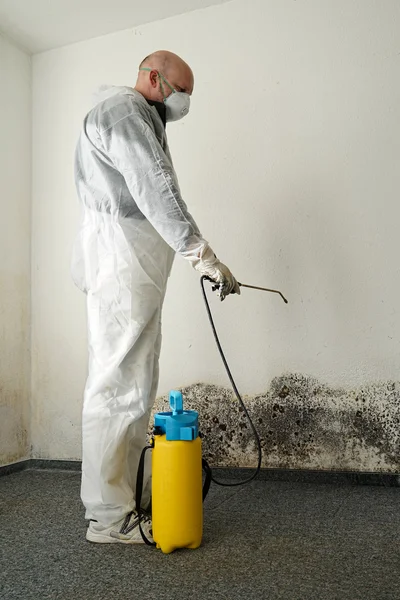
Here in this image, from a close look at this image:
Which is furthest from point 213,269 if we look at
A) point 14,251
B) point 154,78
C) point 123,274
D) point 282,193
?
point 14,251

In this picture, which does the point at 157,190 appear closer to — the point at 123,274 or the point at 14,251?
the point at 123,274

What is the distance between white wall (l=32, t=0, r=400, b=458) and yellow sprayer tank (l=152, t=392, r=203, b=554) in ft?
2.83

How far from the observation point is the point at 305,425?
2.22 meters

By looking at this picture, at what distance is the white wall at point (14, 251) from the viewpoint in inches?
101

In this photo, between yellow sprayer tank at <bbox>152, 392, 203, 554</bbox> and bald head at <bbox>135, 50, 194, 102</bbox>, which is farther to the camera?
bald head at <bbox>135, 50, 194, 102</bbox>

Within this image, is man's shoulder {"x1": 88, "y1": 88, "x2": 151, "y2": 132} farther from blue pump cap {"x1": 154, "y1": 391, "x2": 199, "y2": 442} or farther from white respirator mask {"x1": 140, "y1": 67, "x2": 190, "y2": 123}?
blue pump cap {"x1": 154, "y1": 391, "x2": 199, "y2": 442}

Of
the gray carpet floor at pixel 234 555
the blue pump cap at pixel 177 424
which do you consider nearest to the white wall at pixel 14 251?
the gray carpet floor at pixel 234 555

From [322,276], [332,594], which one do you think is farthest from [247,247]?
[332,594]

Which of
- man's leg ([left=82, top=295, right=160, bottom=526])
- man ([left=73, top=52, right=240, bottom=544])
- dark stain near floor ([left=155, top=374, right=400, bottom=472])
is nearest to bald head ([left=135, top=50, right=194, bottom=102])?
man ([left=73, top=52, right=240, bottom=544])

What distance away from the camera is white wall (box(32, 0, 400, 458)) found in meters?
2.20

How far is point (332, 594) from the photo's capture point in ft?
3.92

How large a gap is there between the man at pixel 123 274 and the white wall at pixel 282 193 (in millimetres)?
699

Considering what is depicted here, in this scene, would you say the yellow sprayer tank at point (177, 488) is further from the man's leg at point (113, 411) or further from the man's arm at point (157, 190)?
the man's arm at point (157, 190)

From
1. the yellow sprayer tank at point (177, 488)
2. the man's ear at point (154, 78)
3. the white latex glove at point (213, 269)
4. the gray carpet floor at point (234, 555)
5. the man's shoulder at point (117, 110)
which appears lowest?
the gray carpet floor at point (234, 555)
